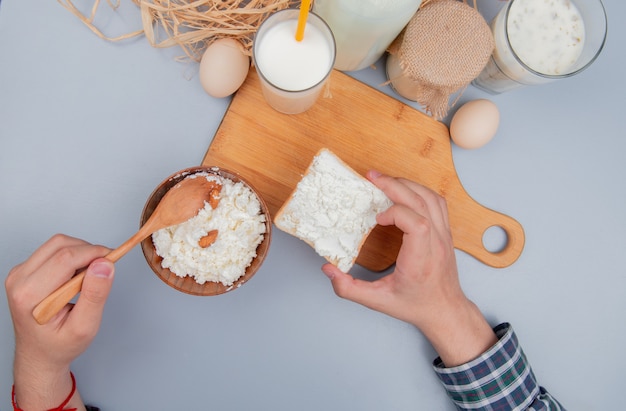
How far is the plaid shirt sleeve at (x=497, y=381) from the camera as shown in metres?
0.93

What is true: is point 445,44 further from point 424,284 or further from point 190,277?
point 190,277

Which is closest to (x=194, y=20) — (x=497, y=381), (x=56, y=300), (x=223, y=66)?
(x=223, y=66)

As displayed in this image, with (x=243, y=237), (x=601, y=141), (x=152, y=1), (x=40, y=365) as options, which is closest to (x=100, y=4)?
(x=152, y=1)

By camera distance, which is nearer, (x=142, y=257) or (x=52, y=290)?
(x=52, y=290)

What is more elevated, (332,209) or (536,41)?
(536,41)

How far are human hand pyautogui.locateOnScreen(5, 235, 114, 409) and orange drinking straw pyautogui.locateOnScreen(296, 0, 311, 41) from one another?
48cm

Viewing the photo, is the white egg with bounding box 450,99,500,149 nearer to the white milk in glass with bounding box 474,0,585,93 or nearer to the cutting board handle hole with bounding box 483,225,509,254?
the white milk in glass with bounding box 474,0,585,93

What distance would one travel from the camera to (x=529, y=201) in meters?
1.03

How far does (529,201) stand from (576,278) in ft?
0.68

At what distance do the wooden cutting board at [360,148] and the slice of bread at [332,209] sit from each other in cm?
9

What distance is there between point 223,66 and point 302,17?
210 millimetres

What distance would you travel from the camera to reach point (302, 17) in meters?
0.73

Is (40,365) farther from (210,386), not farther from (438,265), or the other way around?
(438,265)

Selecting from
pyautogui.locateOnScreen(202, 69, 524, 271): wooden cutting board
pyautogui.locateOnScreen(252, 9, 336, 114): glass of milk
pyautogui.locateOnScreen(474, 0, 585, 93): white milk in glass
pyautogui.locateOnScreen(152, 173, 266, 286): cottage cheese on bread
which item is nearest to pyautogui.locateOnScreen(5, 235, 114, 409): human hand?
pyautogui.locateOnScreen(152, 173, 266, 286): cottage cheese on bread
